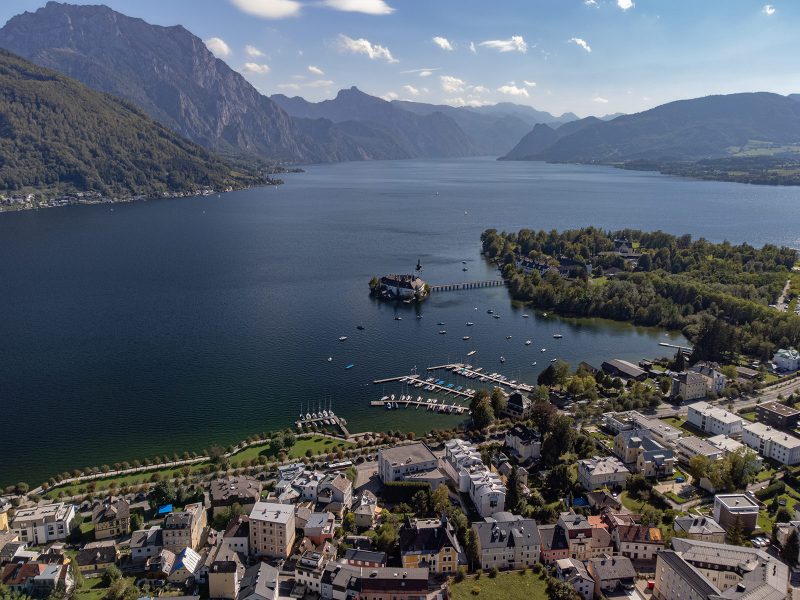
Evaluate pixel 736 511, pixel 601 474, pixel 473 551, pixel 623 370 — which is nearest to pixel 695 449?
pixel 601 474

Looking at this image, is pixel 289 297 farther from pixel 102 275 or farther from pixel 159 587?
pixel 159 587

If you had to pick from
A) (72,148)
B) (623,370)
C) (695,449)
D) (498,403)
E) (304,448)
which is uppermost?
(72,148)

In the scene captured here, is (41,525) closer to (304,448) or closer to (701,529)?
(304,448)

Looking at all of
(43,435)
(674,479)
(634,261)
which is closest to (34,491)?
(43,435)

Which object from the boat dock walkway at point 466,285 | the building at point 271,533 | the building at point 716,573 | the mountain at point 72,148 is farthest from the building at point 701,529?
the mountain at point 72,148

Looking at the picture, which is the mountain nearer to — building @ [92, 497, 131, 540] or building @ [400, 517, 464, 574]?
building @ [92, 497, 131, 540]

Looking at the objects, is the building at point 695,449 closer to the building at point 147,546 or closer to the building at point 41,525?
the building at point 147,546

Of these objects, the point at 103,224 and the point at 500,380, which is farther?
the point at 103,224
